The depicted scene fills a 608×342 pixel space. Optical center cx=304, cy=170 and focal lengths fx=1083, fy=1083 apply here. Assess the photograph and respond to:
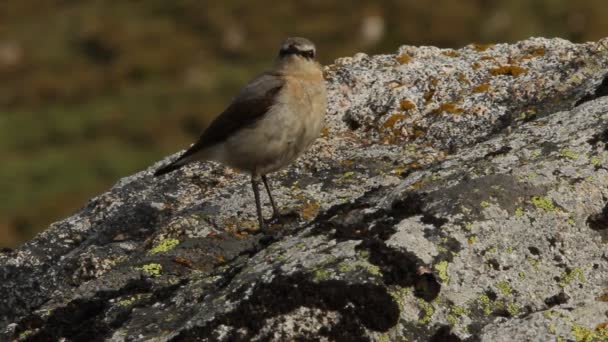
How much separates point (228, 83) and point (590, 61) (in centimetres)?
5921

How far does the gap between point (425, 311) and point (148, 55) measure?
238 feet

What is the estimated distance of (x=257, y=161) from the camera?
1178 cm

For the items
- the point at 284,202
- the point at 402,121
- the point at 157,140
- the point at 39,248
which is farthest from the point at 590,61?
the point at 157,140

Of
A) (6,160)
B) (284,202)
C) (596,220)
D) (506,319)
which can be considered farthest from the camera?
(6,160)

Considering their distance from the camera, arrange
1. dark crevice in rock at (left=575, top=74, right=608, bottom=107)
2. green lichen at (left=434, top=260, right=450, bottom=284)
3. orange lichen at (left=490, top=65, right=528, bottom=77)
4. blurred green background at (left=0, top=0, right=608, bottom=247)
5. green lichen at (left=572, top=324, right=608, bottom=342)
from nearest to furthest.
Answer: green lichen at (left=572, top=324, right=608, bottom=342) → green lichen at (left=434, top=260, right=450, bottom=284) → dark crevice in rock at (left=575, top=74, right=608, bottom=107) → orange lichen at (left=490, top=65, right=528, bottom=77) → blurred green background at (left=0, top=0, right=608, bottom=247)

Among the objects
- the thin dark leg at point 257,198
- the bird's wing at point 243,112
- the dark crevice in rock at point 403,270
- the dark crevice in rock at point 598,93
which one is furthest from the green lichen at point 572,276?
the bird's wing at point 243,112

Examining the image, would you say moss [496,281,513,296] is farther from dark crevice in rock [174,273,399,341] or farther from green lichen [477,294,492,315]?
dark crevice in rock [174,273,399,341]

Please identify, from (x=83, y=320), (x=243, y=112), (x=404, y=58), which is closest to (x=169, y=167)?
(x=243, y=112)

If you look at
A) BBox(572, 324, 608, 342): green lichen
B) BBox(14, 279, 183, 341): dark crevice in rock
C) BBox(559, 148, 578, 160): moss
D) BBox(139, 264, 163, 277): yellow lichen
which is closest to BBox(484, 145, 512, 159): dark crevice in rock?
BBox(559, 148, 578, 160): moss

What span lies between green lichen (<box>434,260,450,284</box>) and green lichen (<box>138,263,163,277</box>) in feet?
9.60

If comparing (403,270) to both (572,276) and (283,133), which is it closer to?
(572,276)

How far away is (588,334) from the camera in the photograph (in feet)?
25.2

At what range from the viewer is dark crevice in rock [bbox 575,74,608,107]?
10.9 metres

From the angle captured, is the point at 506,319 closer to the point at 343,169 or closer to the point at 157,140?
the point at 343,169
